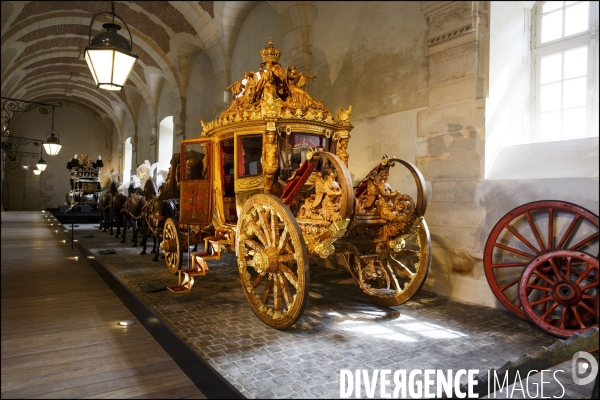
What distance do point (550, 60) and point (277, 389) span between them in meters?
3.82

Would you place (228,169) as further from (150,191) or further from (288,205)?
(150,191)

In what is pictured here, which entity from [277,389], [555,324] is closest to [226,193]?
[277,389]

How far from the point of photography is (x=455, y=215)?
4449 millimetres

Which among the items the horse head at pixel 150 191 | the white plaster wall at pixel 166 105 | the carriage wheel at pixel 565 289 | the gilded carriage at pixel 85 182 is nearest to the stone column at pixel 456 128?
the carriage wheel at pixel 565 289

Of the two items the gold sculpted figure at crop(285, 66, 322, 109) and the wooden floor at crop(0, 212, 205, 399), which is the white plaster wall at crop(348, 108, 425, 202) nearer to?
the gold sculpted figure at crop(285, 66, 322, 109)

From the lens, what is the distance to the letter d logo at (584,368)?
244 cm

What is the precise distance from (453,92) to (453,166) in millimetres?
826

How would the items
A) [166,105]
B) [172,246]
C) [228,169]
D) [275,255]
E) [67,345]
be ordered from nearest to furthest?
[67,345], [275,255], [228,169], [172,246], [166,105]

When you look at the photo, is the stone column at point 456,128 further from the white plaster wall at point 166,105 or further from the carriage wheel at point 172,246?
the white plaster wall at point 166,105

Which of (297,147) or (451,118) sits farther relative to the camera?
(451,118)

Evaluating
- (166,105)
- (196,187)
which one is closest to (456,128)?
(196,187)

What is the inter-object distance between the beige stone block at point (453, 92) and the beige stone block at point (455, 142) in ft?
1.19

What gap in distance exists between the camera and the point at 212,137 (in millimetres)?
4602

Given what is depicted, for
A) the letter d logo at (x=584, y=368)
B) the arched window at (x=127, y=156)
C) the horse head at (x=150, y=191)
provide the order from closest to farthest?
the letter d logo at (x=584, y=368), the horse head at (x=150, y=191), the arched window at (x=127, y=156)
